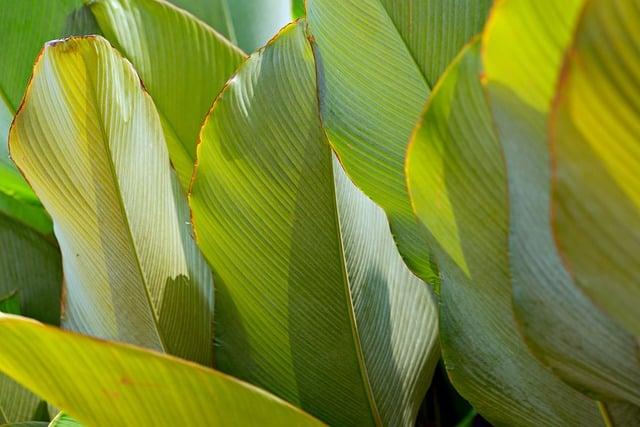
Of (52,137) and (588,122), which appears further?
(52,137)

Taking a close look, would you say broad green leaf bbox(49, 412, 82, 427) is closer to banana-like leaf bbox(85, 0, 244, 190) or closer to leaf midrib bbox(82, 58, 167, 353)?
leaf midrib bbox(82, 58, 167, 353)

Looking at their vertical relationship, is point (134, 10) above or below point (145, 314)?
above

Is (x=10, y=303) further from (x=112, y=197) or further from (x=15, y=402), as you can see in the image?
(x=112, y=197)

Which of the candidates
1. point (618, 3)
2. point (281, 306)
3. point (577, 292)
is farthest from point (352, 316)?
point (618, 3)

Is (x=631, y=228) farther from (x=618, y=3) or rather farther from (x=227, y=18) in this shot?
(x=227, y=18)

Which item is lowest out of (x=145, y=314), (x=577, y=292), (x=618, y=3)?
(x=145, y=314)

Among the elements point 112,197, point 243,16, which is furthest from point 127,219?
point 243,16

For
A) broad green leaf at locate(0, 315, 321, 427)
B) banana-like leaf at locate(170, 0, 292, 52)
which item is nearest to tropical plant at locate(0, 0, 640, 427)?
broad green leaf at locate(0, 315, 321, 427)
